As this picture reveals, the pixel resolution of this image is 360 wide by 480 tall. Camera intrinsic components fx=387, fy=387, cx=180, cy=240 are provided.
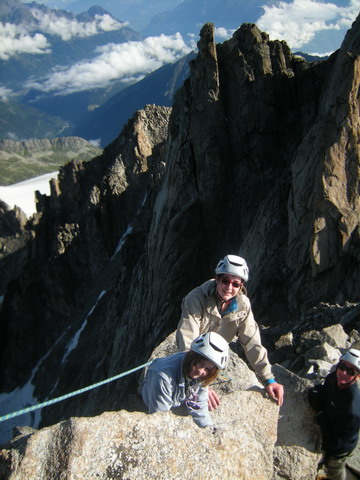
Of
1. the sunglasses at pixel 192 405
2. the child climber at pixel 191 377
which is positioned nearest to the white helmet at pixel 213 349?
the child climber at pixel 191 377

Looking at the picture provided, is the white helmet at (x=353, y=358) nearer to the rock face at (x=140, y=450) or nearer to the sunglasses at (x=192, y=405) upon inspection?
the rock face at (x=140, y=450)

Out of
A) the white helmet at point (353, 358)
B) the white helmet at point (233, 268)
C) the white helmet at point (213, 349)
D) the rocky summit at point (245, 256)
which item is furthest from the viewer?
the white helmet at point (233, 268)

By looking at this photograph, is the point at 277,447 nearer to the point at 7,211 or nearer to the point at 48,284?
the point at 48,284

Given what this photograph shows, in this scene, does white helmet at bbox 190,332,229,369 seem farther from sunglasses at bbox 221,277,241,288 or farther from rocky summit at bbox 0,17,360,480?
sunglasses at bbox 221,277,241,288

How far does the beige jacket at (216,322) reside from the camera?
754 centimetres

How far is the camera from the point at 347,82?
18438mm

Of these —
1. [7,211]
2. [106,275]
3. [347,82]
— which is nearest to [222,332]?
[347,82]

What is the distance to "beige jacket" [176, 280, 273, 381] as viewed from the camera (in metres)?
7.54

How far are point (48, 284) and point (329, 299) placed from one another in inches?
2536

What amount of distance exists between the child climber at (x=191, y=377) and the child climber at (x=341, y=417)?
8.20 ft

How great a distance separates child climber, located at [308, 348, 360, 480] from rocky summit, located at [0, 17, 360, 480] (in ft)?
1.04

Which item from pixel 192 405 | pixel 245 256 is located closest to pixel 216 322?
→ pixel 192 405

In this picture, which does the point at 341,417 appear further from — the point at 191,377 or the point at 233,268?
the point at 233,268

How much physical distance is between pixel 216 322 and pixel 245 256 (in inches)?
638
